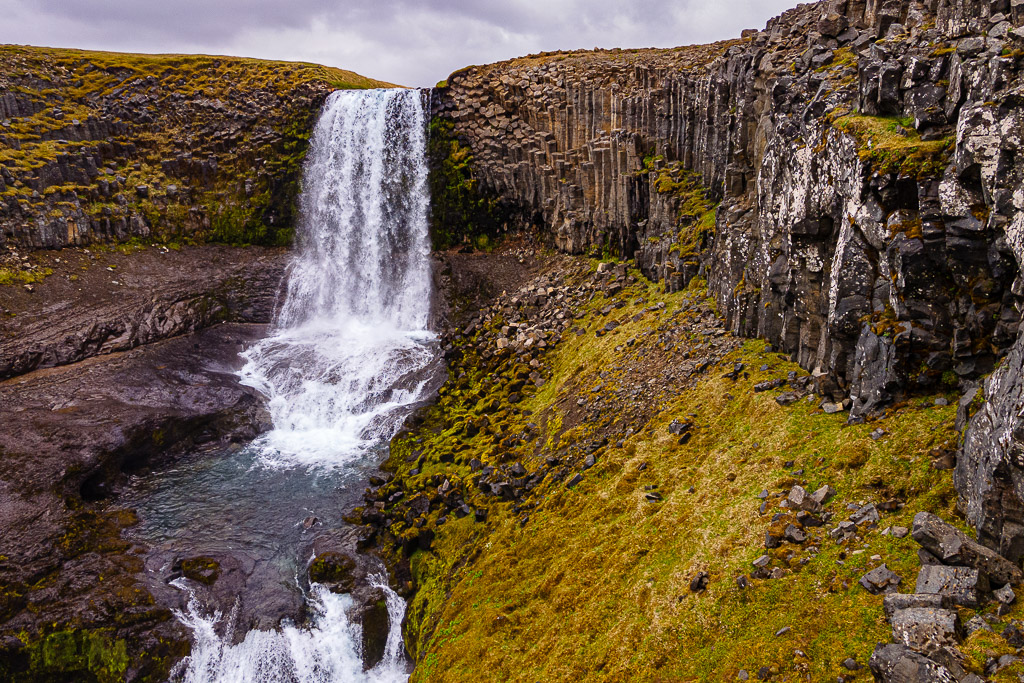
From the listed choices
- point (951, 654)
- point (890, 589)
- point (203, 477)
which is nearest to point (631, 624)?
point (890, 589)

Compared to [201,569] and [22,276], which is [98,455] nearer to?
[201,569]

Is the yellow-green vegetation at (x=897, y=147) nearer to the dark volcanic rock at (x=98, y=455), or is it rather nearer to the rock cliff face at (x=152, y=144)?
the dark volcanic rock at (x=98, y=455)

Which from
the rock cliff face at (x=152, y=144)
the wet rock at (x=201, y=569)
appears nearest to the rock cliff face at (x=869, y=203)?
the wet rock at (x=201, y=569)

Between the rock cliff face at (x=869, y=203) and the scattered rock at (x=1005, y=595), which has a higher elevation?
the rock cliff face at (x=869, y=203)

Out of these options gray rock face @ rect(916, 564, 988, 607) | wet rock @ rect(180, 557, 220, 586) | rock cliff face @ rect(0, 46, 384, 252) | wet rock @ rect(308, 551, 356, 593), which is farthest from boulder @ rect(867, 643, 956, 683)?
rock cliff face @ rect(0, 46, 384, 252)

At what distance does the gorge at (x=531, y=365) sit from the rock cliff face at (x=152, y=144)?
0.29 m

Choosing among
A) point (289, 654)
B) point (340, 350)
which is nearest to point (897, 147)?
point (289, 654)

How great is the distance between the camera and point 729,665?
957 cm

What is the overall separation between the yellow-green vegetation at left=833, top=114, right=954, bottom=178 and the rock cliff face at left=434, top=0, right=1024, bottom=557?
3 centimetres

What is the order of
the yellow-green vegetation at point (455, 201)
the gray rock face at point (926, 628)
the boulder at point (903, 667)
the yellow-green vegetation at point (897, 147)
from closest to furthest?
the boulder at point (903, 667) → the gray rock face at point (926, 628) → the yellow-green vegetation at point (897, 147) → the yellow-green vegetation at point (455, 201)

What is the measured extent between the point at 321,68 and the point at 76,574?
45300mm

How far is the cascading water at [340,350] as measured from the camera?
18.1m

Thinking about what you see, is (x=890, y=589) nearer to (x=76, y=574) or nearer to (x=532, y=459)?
(x=532, y=459)

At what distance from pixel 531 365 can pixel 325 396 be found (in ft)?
36.4
